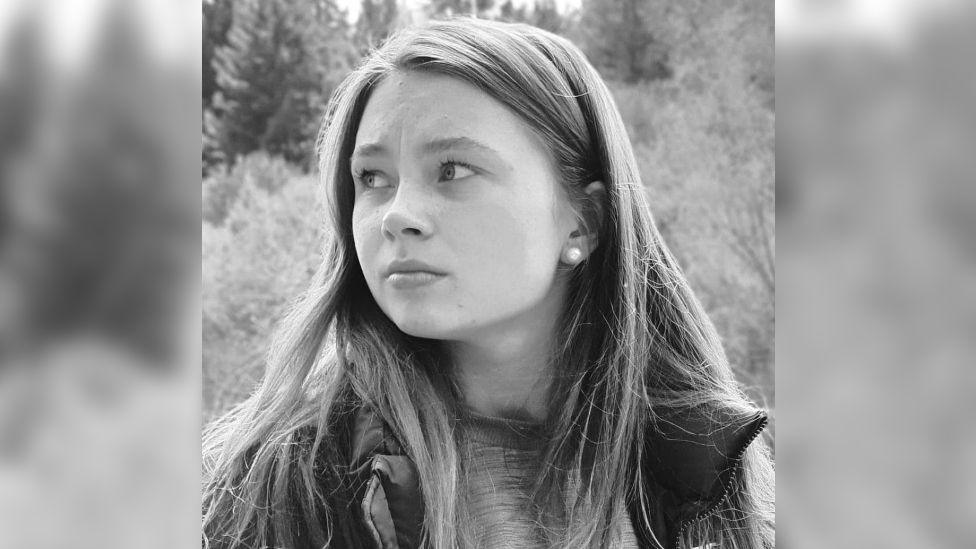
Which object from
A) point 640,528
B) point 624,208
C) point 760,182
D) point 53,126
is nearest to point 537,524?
point 640,528

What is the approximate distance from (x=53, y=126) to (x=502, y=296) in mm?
504

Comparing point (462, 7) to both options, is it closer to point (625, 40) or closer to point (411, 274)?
point (625, 40)

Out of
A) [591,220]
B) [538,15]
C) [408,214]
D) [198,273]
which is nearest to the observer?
[198,273]

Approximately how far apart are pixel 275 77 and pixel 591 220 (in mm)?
521

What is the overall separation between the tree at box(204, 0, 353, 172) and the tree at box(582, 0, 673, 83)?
13.3 inches

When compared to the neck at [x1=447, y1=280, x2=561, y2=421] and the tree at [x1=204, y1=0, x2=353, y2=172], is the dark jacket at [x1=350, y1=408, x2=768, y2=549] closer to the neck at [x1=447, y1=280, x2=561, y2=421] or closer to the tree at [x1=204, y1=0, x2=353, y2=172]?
the neck at [x1=447, y1=280, x2=561, y2=421]

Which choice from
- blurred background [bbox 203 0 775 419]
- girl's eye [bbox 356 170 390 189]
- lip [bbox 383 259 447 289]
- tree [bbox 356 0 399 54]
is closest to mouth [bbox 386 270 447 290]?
lip [bbox 383 259 447 289]

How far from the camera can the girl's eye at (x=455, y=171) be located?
108cm

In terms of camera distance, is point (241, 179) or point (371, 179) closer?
point (371, 179)

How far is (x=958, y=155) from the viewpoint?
0.85 m

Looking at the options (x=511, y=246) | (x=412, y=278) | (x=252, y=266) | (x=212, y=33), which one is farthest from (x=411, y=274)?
(x=212, y=33)

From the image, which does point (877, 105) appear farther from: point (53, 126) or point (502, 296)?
point (53, 126)

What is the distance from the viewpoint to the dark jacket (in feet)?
3.55

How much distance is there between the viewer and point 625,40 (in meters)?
1.33
